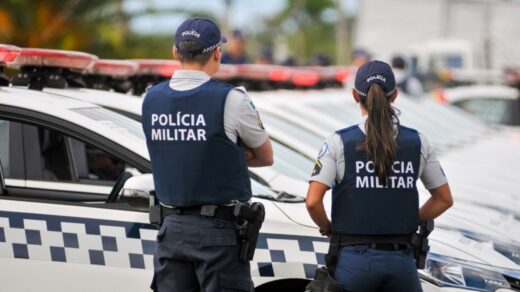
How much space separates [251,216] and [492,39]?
88.8ft

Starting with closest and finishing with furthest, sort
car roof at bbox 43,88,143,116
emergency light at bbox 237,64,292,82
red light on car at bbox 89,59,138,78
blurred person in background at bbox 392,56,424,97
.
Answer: car roof at bbox 43,88,143,116 < red light on car at bbox 89,59,138,78 < emergency light at bbox 237,64,292,82 < blurred person in background at bbox 392,56,424,97

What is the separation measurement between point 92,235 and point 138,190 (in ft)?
1.22

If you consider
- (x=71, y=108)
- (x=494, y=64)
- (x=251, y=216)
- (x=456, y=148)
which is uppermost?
(x=71, y=108)

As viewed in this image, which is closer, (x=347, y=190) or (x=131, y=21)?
(x=347, y=190)

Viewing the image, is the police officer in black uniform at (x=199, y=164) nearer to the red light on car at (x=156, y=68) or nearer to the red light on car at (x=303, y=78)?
the red light on car at (x=156, y=68)

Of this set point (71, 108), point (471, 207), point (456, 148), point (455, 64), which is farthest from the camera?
point (455, 64)

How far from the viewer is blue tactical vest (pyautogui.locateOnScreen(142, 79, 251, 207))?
4012 mm

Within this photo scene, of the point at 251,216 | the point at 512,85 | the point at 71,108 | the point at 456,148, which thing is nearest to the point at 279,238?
the point at 251,216

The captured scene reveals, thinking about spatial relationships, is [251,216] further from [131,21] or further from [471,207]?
[131,21]

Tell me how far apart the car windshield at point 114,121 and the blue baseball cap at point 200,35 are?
2.43 feet

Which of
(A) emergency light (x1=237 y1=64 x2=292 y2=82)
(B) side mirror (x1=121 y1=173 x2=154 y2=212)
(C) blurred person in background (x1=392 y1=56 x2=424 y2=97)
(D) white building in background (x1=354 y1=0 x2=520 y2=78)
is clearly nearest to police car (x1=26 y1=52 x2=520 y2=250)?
(B) side mirror (x1=121 y1=173 x2=154 y2=212)

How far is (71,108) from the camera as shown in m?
4.79

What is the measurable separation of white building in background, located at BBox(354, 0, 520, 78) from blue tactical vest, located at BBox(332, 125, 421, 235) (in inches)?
977

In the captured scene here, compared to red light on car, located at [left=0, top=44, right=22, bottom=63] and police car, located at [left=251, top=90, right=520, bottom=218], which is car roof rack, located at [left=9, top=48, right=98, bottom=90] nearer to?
red light on car, located at [left=0, top=44, right=22, bottom=63]
